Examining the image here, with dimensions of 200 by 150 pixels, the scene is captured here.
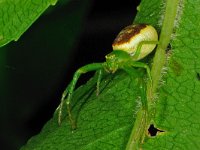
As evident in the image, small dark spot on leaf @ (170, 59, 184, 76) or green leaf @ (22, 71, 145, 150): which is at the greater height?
small dark spot on leaf @ (170, 59, 184, 76)

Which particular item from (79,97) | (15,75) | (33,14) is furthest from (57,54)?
(33,14)

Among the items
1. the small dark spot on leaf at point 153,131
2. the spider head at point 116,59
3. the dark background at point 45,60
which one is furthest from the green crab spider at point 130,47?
the dark background at point 45,60

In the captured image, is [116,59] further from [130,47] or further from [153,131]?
[153,131]

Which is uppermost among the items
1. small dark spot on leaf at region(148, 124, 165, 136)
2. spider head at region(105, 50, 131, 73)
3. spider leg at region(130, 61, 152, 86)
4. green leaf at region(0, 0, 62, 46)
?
green leaf at region(0, 0, 62, 46)

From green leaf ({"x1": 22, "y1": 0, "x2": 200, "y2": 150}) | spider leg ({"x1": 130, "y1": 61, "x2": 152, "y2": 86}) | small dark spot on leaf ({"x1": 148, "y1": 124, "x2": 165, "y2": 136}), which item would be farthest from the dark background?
small dark spot on leaf ({"x1": 148, "y1": 124, "x2": 165, "y2": 136})

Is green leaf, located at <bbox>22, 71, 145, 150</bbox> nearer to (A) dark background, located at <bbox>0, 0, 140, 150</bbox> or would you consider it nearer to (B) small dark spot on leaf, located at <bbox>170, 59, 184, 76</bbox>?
(B) small dark spot on leaf, located at <bbox>170, 59, 184, 76</bbox>

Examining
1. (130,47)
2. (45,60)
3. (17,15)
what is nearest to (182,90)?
(130,47)
